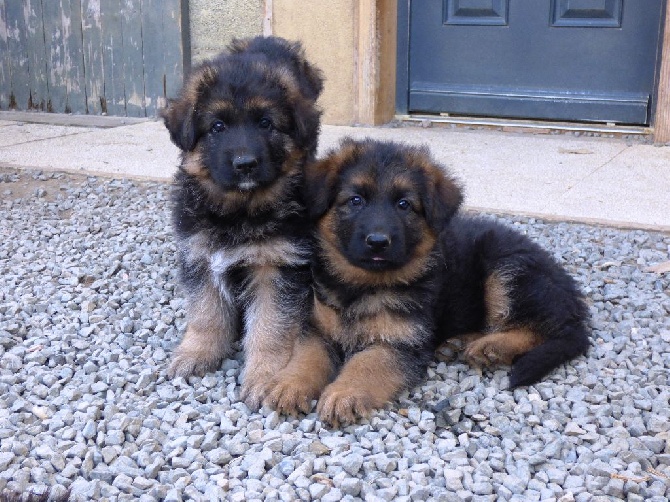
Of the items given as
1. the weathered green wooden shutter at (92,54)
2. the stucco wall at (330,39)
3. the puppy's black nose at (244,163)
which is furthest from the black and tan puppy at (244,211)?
the weathered green wooden shutter at (92,54)

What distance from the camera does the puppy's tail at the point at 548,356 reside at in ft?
10.7

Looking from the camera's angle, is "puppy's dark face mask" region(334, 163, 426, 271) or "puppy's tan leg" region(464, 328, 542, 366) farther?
"puppy's tan leg" region(464, 328, 542, 366)

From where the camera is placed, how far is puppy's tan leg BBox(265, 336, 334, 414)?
303 cm

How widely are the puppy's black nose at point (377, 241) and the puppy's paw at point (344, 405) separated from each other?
20.7 inches

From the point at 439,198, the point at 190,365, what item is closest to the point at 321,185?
the point at 439,198

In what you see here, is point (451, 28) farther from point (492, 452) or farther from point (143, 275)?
point (492, 452)

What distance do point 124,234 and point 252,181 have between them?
2.18 m

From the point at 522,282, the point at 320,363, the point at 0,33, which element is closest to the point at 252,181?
the point at 320,363

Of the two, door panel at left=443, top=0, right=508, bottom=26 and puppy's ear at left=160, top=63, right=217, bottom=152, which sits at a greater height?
door panel at left=443, top=0, right=508, bottom=26

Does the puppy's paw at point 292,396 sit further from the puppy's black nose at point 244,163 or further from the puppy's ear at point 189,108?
the puppy's ear at point 189,108

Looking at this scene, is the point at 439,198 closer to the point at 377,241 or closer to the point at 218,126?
the point at 377,241

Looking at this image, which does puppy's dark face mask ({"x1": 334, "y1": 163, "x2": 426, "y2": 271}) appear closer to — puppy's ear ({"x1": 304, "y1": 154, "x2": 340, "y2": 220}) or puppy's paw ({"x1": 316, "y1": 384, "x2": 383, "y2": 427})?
puppy's ear ({"x1": 304, "y1": 154, "x2": 340, "y2": 220})

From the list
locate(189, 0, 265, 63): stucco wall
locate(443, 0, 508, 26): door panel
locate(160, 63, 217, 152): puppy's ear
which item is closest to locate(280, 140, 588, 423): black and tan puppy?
locate(160, 63, 217, 152): puppy's ear

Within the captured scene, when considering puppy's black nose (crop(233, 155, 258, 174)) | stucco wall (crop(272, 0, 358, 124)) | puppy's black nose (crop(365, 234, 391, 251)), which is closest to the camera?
puppy's black nose (crop(365, 234, 391, 251))
